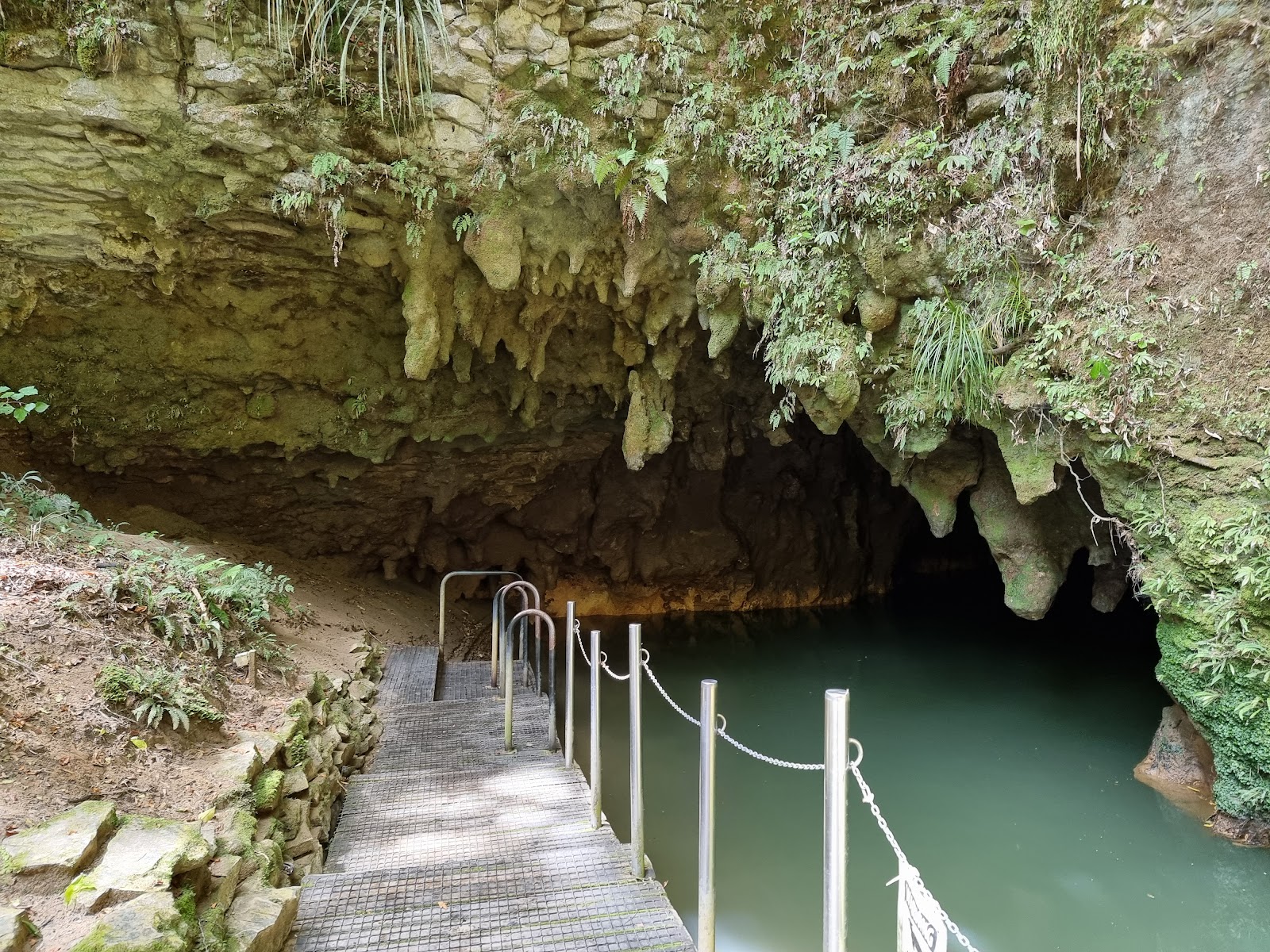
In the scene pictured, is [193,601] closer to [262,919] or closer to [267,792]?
[267,792]

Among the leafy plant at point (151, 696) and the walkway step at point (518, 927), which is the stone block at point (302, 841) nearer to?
the walkway step at point (518, 927)

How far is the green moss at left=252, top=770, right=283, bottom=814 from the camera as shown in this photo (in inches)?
121

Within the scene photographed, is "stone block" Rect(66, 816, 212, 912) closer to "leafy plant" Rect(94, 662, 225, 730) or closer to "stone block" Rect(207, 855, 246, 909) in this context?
"stone block" Rect(207, 855, 246, 909)

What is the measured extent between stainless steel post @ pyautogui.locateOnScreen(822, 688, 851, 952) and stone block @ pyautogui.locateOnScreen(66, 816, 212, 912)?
1.99m

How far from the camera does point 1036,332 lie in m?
5.26

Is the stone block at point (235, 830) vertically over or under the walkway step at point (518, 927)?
over

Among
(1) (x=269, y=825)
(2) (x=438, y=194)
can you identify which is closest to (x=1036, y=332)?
(2) (x=438, y=194)

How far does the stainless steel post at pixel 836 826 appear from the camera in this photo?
1.73 metres

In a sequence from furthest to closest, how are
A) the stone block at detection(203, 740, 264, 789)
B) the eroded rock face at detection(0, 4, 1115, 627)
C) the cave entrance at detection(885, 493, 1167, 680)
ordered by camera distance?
the cave entrance at detection(885, 493, 1167, 680) → the eroded rock face at detection(0, 4, 1115, 627) → the stone block at detection(203, 740, 264, 789)

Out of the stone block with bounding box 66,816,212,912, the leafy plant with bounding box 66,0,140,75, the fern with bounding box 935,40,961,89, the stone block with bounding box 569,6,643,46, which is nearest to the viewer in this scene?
the stone block with bounding box 66,816,212,912

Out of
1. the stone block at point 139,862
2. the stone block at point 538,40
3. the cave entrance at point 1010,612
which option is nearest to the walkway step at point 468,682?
the stone block at point 139,862

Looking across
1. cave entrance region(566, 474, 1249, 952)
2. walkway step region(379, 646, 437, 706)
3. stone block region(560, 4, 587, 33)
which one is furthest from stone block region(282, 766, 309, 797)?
stone block region(560, 4, 587, 33)

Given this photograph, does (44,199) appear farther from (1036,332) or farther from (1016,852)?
(1016,852)

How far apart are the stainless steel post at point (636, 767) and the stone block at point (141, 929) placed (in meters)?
1.67
